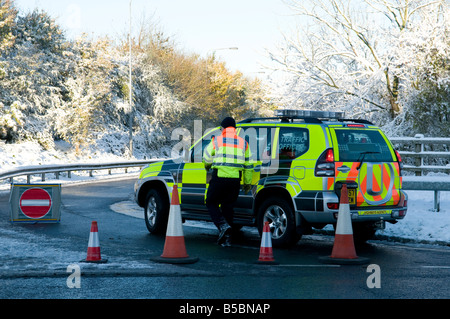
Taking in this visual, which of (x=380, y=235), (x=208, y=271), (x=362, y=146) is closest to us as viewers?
(x=208, y=271)

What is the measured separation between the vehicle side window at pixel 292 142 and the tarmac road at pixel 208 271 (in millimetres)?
1352

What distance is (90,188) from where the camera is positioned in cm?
2248

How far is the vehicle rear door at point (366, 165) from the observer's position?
9.20 metres

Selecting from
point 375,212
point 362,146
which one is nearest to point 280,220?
point 375,212

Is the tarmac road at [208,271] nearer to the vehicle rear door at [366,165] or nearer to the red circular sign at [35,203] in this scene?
the vehicle rear door at [366,165]

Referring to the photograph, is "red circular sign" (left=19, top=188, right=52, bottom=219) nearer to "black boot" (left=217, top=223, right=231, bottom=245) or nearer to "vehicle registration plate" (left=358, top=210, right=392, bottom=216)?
"black boot" (left=217, top=223, right=231, bottom=245)

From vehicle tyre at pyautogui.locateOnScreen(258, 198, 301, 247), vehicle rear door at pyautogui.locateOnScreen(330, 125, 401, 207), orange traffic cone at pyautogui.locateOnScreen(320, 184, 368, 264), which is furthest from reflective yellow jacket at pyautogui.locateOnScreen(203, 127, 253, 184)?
orange traffic cone at pyautogui.locateOnScreen(320, 184, 368, 264)

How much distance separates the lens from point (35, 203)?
12.7 m

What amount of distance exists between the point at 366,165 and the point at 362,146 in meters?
0.32

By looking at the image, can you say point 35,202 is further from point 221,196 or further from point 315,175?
point 315,175

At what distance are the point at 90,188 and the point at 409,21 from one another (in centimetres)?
1217

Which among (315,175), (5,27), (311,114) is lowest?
(315,175)

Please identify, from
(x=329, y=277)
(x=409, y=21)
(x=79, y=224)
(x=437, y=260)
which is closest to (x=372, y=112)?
(x=409, y=21)
